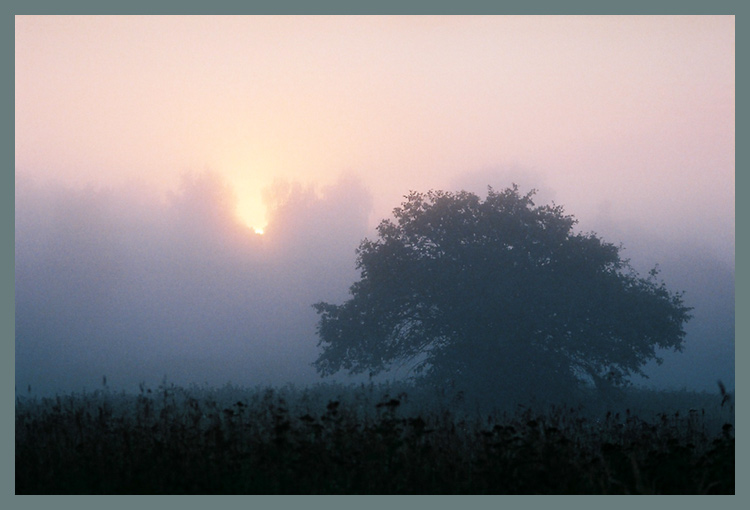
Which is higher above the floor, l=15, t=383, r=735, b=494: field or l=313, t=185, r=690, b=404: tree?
l=313, t=185, r=690, b=404: tree

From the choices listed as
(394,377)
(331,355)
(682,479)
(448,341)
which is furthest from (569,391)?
(682,479)

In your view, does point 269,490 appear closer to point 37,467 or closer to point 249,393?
point 37,467

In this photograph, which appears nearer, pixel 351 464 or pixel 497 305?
pixel 351 464

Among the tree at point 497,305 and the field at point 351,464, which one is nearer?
the field at point 351,464

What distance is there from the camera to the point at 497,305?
24.2 metres

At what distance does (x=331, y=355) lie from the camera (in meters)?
26.6

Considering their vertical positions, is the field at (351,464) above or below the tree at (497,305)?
below

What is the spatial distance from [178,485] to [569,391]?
1786cm

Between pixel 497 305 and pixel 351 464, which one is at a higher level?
pixel 497 305

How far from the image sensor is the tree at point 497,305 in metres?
24.3

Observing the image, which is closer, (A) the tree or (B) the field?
(B) the field

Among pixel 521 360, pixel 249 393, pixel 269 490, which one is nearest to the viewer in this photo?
pixel 269 490

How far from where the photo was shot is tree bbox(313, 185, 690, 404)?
2428cm

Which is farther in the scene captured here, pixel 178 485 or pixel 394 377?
pixel 394 377
